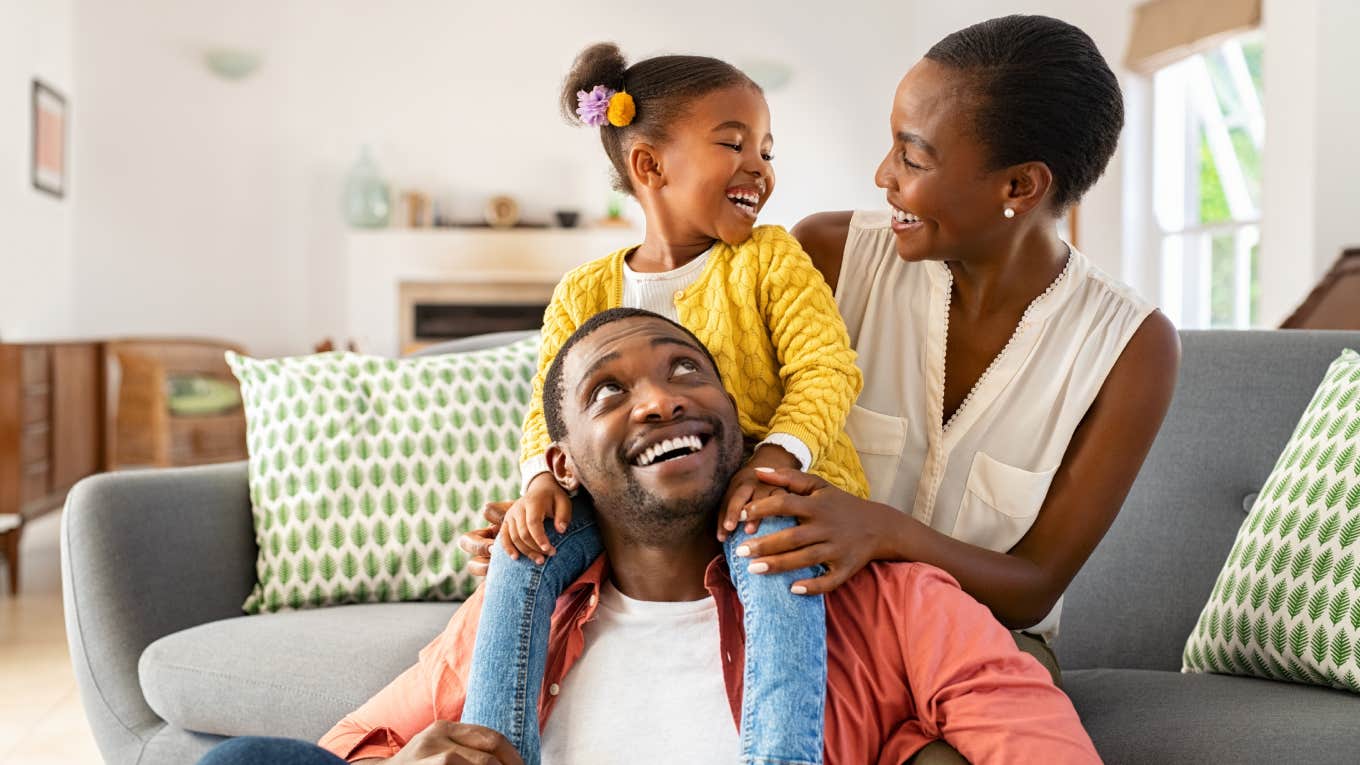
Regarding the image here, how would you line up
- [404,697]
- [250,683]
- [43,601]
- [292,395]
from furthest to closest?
[43,601]
[292,395]
[250,683]
[404,697]

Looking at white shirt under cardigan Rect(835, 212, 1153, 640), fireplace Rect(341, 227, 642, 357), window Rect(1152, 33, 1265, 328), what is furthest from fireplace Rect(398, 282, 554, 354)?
white shirt under cardigan Rect(835, 212, 1153, 640)

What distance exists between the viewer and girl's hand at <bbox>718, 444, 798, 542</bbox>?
139 centimetres

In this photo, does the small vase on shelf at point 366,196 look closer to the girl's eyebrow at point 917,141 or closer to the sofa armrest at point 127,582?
the sofa armrest at point 127,582

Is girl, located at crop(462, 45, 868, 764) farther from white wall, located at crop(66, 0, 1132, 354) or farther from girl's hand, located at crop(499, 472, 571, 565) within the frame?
white wall, located at crop(66, 0, 1132, 354)

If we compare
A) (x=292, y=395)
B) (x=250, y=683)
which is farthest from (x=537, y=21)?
(x=250, y=683)

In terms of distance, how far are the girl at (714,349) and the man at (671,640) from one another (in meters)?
0.04

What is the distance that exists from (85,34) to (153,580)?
6.61m

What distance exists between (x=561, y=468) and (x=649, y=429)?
8.5 inches

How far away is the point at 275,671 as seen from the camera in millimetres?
2029

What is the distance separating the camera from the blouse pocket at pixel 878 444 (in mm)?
1718

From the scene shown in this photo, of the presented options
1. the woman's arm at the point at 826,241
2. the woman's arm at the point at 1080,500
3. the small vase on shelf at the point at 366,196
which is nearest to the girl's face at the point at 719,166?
the woman's arm at the point at 826,241

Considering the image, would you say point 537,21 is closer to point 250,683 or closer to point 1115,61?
point 1115,61

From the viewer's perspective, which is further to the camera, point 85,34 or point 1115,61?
point 85,34

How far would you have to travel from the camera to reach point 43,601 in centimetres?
452
